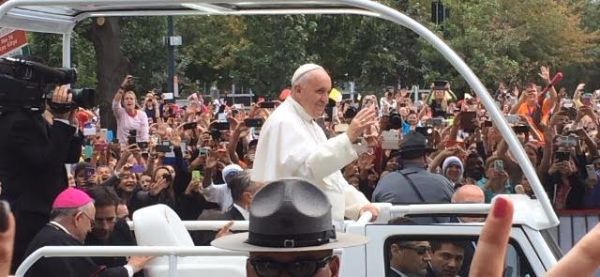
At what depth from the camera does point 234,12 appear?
17.0ft

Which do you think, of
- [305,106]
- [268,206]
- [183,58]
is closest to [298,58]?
[183,58]

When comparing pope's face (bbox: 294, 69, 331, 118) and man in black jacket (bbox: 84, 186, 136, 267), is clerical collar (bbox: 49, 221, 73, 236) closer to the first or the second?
man in black jacket (bbox: 84, 186, 136, 267)

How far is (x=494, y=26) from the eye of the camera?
42.3 meters

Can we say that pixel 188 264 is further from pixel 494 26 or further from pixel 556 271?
pixel 494 26

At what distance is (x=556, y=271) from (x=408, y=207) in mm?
3813

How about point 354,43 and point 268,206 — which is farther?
point 354,43

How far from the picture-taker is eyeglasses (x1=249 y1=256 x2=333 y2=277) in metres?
2.31

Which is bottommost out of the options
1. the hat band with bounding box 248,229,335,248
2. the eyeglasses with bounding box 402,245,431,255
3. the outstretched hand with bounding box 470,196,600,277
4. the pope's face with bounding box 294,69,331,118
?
the eyeglasses with bounding box 402,245,431,255

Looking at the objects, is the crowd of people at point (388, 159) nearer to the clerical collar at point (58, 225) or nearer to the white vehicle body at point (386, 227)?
the white vehicle body at point (386, 227)

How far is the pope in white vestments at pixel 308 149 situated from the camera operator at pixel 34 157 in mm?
1047

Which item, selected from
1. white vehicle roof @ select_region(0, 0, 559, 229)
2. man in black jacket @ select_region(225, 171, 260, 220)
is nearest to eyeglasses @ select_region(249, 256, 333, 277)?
white vehicle roof @ select_region(0, 0, 559, 229)

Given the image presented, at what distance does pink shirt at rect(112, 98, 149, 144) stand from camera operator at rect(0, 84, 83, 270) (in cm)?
731

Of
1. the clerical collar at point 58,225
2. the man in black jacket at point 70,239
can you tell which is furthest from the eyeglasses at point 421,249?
the clerical collar at point 58,225

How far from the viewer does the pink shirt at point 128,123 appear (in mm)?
12977
